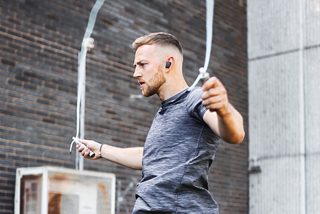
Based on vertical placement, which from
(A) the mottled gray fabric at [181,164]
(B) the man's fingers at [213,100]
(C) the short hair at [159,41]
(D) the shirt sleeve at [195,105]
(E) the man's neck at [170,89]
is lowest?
(A) the mottled gray fabric at [181,164]

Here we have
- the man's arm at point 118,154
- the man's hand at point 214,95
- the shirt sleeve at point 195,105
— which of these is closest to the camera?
the man's hand at point 214,95

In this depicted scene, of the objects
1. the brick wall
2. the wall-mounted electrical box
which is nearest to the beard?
the wall-mounted electrical box

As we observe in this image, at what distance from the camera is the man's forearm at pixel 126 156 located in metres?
3.38

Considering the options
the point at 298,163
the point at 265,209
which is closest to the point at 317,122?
the point at 298,163

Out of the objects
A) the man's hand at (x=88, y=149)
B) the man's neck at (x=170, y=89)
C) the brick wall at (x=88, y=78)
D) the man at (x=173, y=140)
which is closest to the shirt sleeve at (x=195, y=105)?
the man at (x=173, y=140)

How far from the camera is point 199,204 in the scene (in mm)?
2822

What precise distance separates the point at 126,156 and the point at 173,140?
0.55m

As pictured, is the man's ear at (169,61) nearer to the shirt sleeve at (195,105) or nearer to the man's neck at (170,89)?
the man's neck at (170,89)

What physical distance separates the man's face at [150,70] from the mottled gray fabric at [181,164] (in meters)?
0.12

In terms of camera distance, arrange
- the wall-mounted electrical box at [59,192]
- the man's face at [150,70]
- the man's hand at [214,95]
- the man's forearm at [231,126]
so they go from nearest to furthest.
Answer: the man's hand at [214,95], the man's forearm at [231,126], the man's face at [150,70], the wall-mounted electrical box at [59,192]

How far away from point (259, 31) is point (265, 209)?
102 inches

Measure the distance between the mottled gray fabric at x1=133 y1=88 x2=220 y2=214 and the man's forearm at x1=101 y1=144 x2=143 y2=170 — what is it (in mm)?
414

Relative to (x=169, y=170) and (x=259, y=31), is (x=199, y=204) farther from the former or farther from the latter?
(x=259, y=31)

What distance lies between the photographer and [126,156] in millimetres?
3400
